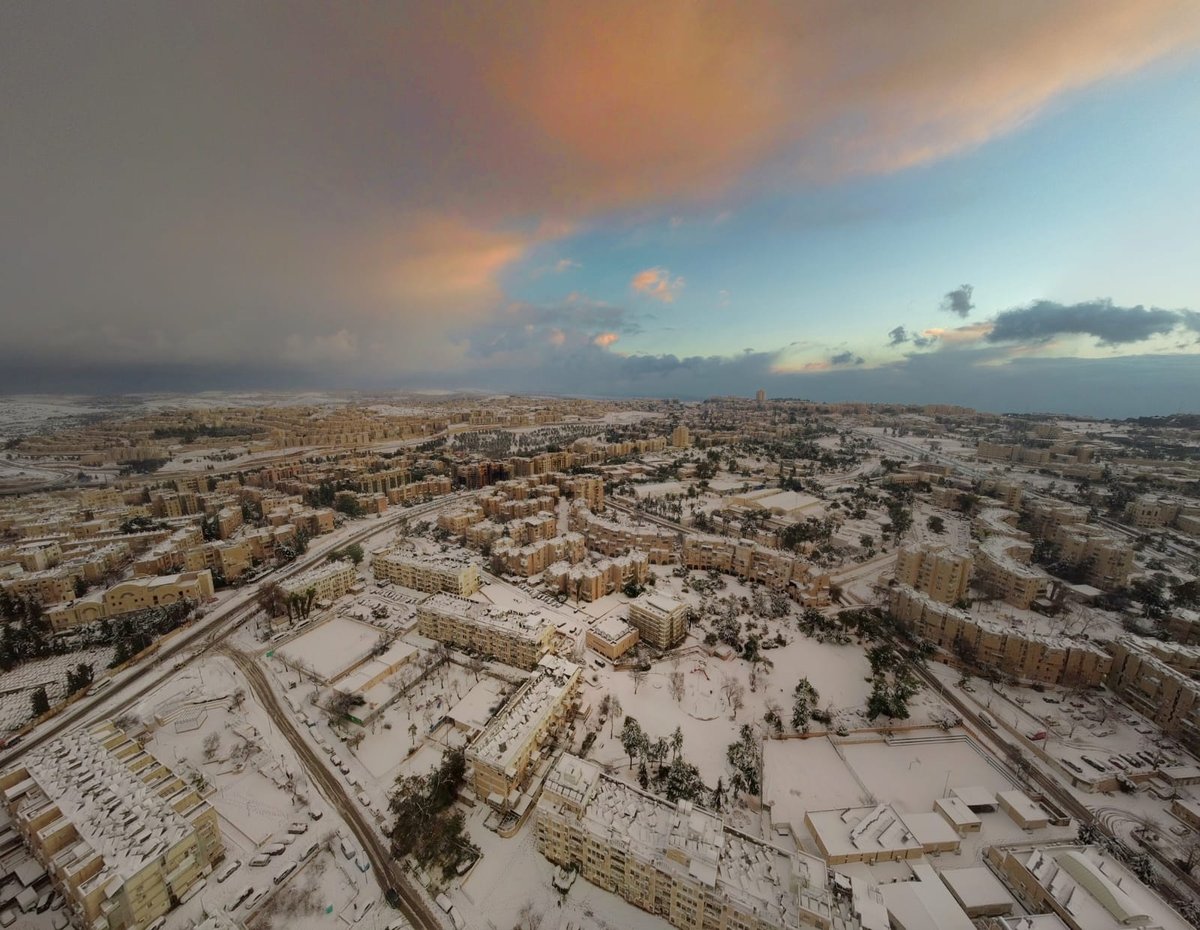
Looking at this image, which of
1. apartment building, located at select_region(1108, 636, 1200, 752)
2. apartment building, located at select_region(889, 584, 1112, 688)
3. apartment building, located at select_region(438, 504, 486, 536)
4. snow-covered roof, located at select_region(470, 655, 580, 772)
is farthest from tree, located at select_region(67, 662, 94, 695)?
apartment building, located at select_region(1108, 636, 1200, 752)

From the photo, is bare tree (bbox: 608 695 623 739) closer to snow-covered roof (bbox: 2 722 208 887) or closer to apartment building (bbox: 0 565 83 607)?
snow-covered roof (bbox: 2 722 208 887)

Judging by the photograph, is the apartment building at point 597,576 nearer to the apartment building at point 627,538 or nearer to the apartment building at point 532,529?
the apartment building at point 627,538

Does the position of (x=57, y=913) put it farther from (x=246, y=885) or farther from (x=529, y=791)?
(x=529, y=791)

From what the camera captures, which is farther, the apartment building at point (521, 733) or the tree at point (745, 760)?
the tree at point (745, 760)

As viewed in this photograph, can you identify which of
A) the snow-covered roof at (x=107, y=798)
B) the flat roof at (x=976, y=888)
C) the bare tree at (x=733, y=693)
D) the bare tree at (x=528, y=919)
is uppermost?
the snow-covered roof at (x=107, y=798)

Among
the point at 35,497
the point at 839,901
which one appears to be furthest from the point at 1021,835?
the point at 35,497

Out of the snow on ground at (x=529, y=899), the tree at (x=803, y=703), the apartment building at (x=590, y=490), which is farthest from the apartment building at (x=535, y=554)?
the snow on ground at (x=529, y=899)

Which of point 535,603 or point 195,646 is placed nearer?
point 195,646
